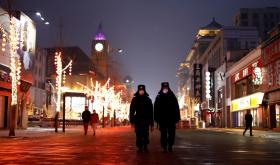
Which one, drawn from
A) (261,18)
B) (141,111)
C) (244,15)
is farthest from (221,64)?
(141,111)

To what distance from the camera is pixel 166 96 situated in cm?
1337

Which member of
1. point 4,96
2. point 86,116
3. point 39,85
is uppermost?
point 39,85

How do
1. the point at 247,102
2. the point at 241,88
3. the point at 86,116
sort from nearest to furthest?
the point at 86,116 → the point at 247,102 → the point at 241,88

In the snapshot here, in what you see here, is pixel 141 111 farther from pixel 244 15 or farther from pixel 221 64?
pixel 244 15

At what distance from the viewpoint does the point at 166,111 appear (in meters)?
13.3

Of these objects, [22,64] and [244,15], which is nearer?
[22,64]

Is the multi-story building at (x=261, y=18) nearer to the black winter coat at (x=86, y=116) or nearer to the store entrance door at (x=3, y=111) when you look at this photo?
the store entrance door at (x=3, y=111)

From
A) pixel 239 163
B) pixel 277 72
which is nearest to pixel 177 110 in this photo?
pixel 239 163

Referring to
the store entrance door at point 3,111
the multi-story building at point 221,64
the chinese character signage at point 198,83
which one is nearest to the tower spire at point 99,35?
the chinese character signage at point 198,83

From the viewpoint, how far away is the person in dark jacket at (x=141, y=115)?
13406mm

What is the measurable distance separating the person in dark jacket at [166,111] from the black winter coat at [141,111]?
234 mm

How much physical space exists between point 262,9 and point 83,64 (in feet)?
209

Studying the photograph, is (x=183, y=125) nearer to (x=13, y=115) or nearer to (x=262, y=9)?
(x=13, y=115)

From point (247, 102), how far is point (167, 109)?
157ft
